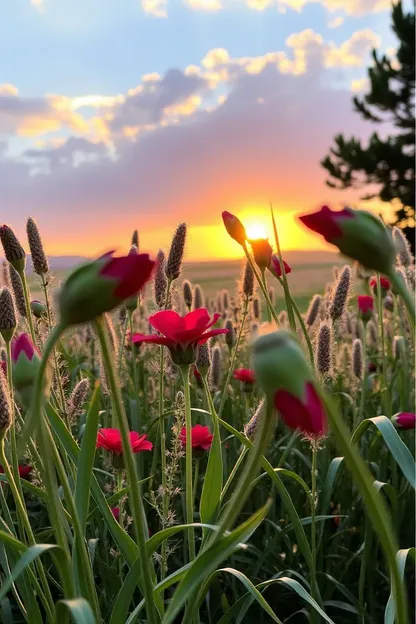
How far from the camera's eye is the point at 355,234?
57 cm

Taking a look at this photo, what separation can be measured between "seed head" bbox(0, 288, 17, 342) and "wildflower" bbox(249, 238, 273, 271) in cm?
39

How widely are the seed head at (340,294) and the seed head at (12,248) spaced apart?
0.54 m

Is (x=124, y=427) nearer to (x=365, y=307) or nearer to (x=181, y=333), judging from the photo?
(x=181, y=333)

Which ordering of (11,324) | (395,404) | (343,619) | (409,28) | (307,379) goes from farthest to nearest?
(409,28) < (395,404) < (343,619) < (11,324) < (307,379)

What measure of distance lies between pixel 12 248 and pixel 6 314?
15cm

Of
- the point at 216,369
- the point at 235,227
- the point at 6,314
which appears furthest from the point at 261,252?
the point at 216,369

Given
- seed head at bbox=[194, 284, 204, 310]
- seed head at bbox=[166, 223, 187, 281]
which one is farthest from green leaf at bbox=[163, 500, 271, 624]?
seed head at bbox=[194, 284, 204, 310]

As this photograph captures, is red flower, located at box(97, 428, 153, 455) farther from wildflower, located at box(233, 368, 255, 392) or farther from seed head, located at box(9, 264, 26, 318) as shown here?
wildflower, located at box(233, 368, 255, 392)

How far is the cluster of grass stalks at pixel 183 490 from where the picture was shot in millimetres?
593

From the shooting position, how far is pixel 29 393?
0.68 metres

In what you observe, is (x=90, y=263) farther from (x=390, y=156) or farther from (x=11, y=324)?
(x=390, y=156)

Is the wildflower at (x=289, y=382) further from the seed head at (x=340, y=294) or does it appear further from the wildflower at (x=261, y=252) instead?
the seed head at (x=340, y=294)

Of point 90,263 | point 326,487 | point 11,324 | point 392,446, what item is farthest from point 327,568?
point 90,263

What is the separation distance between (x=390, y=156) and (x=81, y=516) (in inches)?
676
